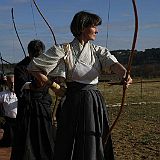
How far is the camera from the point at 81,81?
3.84 m

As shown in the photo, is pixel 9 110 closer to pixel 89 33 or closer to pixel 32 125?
pixel 32 125

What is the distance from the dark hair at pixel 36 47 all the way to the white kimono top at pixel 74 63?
1.22 m

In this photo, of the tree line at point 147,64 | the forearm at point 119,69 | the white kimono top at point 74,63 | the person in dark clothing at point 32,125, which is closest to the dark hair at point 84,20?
the white kimono top at point 74,63

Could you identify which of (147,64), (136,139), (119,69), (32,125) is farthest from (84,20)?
(147,64)

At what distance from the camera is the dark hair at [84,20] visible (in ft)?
12.5

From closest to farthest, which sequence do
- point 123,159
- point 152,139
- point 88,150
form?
point 88,150 < point 123,159 < point 152,139

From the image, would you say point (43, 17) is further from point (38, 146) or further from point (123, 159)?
point (123, 159)

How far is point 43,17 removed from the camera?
5.35 meters

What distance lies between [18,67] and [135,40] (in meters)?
1.83

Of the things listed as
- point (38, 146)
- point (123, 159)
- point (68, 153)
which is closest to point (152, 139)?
point (123, 159)

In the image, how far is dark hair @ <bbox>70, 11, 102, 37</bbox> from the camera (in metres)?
3.82

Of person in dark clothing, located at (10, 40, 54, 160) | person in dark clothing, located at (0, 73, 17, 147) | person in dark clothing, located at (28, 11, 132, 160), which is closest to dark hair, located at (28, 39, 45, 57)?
person in dark clothing, located at (10, 40, 54, 160)

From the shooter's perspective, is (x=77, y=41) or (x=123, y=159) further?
(x=123, y=159)

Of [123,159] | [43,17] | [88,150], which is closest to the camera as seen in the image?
[88,150]
